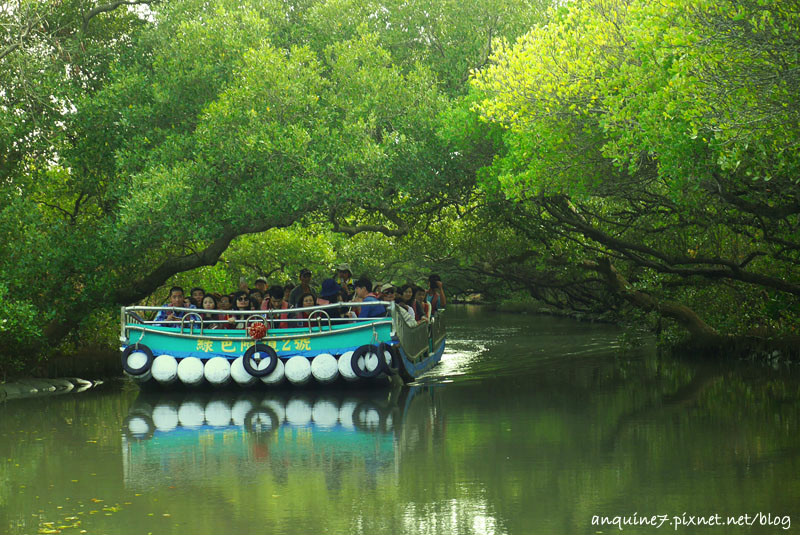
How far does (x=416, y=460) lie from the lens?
10.2 meters

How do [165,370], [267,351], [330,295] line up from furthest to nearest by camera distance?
[330,295], [165,370], [267,351]

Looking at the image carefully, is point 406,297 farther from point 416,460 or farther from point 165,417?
point 416,460

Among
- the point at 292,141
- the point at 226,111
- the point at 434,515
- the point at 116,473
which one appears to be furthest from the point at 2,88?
the point at 434,515

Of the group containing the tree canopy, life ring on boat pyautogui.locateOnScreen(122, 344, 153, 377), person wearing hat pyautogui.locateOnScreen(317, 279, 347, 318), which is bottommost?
life ring on boat pyautogui.locateOnScreen(122, 344, 153, 377)

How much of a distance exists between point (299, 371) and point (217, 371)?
151 cm

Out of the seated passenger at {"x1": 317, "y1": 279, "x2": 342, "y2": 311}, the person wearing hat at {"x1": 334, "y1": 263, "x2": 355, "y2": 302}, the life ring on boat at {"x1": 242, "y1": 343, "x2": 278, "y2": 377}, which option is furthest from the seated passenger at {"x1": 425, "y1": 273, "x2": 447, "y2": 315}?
the life ring on boat at {"x1": 242, "y1": 343, "x2": 278, "y2": 377}

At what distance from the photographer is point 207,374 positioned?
17.4 meters

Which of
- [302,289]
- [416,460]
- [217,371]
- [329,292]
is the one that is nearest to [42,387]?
[217,371]

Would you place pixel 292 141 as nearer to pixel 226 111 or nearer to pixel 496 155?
pixel 226 111

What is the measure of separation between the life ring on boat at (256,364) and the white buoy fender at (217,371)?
1.27 ft

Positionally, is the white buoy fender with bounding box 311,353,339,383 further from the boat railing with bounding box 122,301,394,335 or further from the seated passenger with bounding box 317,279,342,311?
the seated passenger with bounding box 317,279,342,311

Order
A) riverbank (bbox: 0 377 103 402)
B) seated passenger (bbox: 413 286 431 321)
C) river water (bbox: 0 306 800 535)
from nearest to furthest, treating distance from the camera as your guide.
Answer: river water (bbox: 0 306 800 535) → riverbank (bbox: 0 377 103 402) → seated passenger (bbox: 413 286 431 321)

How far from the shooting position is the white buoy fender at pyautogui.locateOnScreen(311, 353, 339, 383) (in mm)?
17094

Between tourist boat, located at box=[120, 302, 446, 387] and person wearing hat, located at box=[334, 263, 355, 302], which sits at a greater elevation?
person wearing hat, located at box=[334, 263, 355, 302]
